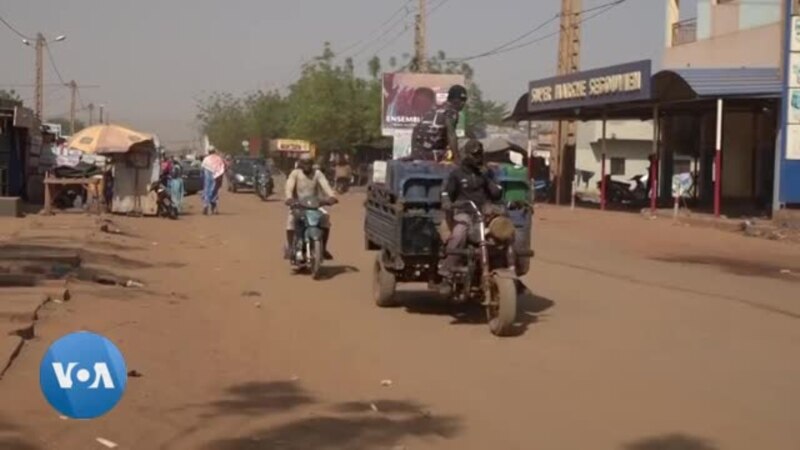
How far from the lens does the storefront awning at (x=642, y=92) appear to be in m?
26.5

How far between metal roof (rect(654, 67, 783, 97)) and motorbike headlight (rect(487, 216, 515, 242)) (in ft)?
59.1

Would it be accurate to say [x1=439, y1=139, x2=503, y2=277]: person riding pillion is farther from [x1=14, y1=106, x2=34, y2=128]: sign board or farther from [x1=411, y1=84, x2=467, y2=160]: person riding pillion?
[x1=14, y1=106, x2=34, y2=128]: sign board

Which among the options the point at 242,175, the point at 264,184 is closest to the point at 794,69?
the point at 264,184

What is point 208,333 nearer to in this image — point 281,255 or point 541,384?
point 541,384

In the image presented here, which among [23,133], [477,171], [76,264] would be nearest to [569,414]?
[477,171]

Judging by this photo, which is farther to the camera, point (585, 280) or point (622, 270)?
point (622, 270)

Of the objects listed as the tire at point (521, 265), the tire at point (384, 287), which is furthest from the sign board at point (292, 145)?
the tire at point (521, 265)

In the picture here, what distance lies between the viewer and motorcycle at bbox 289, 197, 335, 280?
13906 millimetres

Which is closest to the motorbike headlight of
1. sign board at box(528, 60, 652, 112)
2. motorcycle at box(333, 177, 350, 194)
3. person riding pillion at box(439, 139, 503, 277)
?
person riding pillion at box(439, 139, 503, 277)

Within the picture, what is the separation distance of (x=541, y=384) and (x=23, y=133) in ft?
80.4

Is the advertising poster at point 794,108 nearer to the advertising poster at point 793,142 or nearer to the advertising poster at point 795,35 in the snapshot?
the advertising poster at point 793,142

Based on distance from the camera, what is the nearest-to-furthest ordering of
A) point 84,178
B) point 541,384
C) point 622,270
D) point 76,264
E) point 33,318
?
point 541,384, point 33,318, point 76,264, point 622,270, point 84,178

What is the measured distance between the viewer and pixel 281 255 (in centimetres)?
1736

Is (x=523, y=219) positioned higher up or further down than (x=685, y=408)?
higher up
